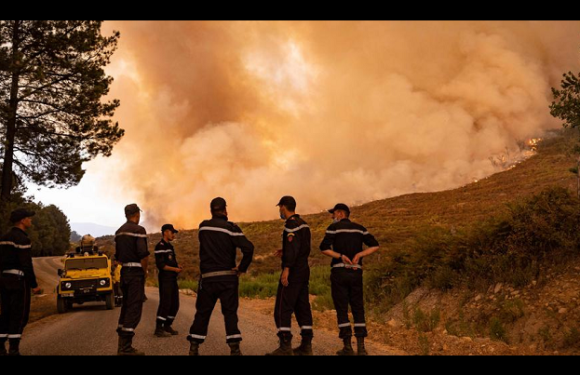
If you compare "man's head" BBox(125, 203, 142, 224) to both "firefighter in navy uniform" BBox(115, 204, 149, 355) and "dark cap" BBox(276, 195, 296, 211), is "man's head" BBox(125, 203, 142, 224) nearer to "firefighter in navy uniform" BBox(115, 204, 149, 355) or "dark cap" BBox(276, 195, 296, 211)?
"firefighter in navy uniform" BBox(115, 204, 149, 355)

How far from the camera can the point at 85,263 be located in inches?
715

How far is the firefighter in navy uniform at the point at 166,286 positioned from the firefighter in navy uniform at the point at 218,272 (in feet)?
10.1

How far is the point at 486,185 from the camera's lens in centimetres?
11288

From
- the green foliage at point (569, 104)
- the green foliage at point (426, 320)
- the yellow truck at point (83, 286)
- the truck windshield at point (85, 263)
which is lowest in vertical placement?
the green foliage at point (426, 320)

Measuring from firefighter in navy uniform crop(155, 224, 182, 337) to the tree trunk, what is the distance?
1114 cm

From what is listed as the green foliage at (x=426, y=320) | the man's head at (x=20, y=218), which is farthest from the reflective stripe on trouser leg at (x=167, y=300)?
the green foliage at (x=426, y=320)

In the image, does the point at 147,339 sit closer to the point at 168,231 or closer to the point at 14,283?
the point at 168,231

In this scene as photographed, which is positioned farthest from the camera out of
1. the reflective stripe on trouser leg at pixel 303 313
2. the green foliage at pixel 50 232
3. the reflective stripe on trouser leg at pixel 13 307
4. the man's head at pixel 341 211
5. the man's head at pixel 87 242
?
the green foliage at pixel 50 232

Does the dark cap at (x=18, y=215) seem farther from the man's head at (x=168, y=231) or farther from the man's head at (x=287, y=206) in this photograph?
the man's head at (x=287, y=206)

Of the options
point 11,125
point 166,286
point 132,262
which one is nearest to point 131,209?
point 132,262

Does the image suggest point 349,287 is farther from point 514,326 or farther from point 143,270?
point 514,326

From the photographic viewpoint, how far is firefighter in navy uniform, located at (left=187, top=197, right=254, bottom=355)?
23.9 feet

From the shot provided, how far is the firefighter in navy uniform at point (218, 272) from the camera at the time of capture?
7.28 meters

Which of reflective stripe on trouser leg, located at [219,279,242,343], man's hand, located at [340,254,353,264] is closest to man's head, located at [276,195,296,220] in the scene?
man's hand, located at [340,254,353,264]
